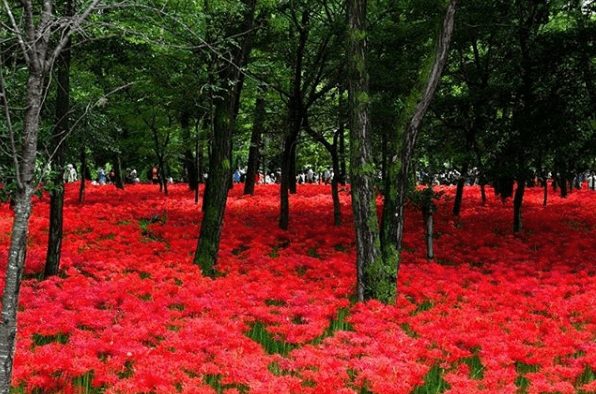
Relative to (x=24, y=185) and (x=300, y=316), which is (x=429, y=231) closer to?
(x=300, y=316)

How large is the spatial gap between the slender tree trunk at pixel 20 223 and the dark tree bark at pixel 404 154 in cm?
690

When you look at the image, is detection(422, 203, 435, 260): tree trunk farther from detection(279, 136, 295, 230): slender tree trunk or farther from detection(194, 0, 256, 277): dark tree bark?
detection(194, 0, 256, 277): dark tree bark

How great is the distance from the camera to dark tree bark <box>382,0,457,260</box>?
1019 centimetres

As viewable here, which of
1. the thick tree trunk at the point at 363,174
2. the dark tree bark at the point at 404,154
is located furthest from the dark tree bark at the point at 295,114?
the dark tree bark at the point at 404,154

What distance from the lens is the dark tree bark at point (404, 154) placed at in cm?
1019

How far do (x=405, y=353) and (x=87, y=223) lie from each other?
46.1 feet

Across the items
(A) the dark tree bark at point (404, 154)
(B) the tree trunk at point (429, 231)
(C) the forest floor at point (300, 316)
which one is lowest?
(C) the forest floor at point (300, 316)

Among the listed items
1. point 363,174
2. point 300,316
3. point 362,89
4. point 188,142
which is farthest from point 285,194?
point 300,316

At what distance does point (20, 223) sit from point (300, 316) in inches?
205

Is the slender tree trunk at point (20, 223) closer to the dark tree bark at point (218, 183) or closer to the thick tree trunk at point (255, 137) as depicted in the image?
the dark tree bark at point (218, 183)

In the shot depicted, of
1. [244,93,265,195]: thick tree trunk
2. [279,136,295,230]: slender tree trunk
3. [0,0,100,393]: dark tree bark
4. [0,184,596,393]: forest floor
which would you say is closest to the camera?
[0,0,100,393]: dark tree bark

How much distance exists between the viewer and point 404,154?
10.4 m

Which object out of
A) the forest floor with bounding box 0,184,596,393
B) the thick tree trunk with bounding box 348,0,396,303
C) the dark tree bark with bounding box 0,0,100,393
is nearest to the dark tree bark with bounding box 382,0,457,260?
the thick tree trunk with bounding box 348,0,396,303

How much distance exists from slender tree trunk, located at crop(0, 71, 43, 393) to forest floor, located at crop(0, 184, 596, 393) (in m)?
1.02
